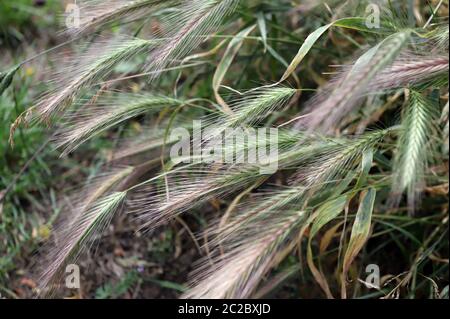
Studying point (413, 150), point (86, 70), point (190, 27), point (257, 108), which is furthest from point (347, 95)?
point (86, 70)

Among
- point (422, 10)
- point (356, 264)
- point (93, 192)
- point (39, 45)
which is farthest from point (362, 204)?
point (39, 45)

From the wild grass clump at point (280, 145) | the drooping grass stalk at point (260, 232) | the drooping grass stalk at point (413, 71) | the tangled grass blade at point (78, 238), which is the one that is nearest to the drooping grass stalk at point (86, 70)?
the wild grass clump at point (280, 145)

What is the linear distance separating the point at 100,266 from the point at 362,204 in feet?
3.35

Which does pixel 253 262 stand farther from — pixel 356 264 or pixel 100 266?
pixel 100 266

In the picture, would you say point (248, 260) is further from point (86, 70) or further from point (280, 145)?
point (86, 70)

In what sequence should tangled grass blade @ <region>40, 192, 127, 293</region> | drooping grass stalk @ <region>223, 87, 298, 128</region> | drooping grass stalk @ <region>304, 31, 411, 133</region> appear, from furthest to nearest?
tangled grass blade @ <region>40, 192, 127, 293</region>, drooping grass stalk @ <region>223, 87, 298, 128</region>, drooping grass stalk @ <region>304, 31, 411, 133</region>

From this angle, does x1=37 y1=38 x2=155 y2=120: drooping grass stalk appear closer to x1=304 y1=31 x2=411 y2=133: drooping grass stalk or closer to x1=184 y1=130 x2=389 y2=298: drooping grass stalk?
x1=184 y1=130 x2=389 y2=298: drooping grass stalk

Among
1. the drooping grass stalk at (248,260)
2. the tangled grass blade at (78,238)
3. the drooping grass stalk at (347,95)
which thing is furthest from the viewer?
the tangled grass blade at (78,238)

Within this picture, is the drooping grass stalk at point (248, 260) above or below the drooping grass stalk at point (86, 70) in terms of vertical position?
below

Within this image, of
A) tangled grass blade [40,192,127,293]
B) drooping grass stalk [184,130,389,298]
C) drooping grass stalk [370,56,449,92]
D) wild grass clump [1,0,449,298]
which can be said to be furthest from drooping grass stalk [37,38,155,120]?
drooping grass stalk [370,56,449,92]

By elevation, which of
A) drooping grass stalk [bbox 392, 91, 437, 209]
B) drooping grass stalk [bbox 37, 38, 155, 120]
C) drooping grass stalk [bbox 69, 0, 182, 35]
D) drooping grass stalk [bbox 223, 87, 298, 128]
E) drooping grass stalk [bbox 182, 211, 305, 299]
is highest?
drooping grass stalk [bbox 69, 0, 182, 35]

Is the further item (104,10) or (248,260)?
(104,10)

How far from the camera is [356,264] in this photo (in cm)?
212

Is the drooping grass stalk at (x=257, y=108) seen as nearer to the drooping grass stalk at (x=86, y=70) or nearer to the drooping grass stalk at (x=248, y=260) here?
the drooping grass stalk at (x=248, y=260)
